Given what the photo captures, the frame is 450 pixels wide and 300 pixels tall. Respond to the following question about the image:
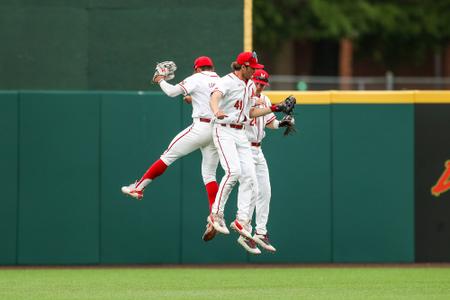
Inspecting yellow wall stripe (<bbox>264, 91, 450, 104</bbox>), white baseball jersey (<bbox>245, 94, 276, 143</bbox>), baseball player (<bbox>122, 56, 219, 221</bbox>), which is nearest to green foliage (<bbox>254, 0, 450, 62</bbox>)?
yellow wall stripe (<bbox>264, 91, 450, 104</bbox>)

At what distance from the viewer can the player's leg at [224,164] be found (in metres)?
14.0

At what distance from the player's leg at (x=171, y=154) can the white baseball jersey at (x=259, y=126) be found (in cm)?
67

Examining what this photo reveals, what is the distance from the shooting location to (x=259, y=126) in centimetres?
1480

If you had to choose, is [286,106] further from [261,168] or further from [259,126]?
[261,168]


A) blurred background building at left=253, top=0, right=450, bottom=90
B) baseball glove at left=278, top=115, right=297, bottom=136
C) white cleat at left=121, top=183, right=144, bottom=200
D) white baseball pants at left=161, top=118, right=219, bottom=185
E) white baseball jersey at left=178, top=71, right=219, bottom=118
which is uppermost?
blurred background building at left=253, top=0, right=450, bottom=90

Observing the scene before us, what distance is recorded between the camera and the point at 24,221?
15844 millimetres

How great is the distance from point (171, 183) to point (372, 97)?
2671 mm

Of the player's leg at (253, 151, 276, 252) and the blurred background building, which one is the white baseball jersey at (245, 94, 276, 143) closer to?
the player's leg at (253, 151, 276, 252)

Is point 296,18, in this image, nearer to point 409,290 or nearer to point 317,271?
point 317,271

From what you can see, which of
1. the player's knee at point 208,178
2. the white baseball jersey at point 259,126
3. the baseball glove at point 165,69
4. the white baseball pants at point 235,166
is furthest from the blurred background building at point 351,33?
the baseball glove at point 165,69

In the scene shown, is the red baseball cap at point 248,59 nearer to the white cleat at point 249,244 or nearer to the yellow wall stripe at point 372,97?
the white cleat at point 249,244

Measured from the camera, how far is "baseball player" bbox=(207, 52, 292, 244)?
13883 millimetres

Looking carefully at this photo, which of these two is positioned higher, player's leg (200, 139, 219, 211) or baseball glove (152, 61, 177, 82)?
baseball glove (152, 61, 177, 82)

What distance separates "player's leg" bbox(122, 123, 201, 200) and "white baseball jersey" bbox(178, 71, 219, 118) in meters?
0.20
